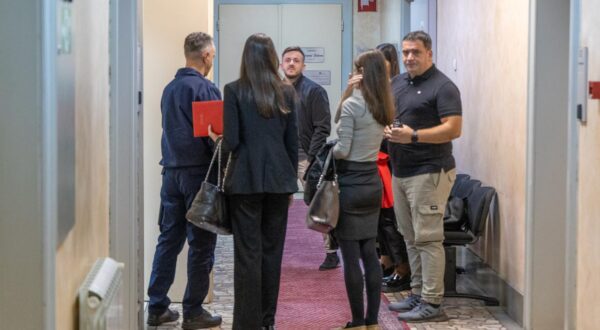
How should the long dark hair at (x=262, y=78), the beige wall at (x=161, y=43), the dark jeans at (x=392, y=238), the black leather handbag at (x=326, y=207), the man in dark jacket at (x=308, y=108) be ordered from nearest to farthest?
the long dark hair at (x=262, y=78), the black leather handbag at (x=326, y=207), the beige wall at (x=161, y=43), the dark jeans at (x=392, y=238), the man in dark jacket at (x=308, y=108)

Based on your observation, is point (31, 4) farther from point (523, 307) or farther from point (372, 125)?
point (523, 307)

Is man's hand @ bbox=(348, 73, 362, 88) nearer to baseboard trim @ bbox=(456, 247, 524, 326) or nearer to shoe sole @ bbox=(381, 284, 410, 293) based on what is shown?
baseboard trim @ bbox=(456, 247, 524, 326)

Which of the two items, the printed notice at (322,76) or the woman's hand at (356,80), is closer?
the woman's hand at (356,80)

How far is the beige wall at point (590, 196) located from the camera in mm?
3498

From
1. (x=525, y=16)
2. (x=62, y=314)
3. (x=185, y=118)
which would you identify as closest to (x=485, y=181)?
(x=525, y=16)

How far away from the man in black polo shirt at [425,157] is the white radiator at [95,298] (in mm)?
2618

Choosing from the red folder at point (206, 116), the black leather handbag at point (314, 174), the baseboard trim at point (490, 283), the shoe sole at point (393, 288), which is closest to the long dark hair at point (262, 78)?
the red folder at point (206, 116)

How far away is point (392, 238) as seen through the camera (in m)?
5.87

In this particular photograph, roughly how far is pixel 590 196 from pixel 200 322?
7.33 feet

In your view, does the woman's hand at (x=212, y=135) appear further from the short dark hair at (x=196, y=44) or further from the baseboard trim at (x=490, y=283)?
the baseboard trim at (x=490, y=283)

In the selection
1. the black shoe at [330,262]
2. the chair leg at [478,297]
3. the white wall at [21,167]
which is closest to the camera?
the white wall at [21,167]

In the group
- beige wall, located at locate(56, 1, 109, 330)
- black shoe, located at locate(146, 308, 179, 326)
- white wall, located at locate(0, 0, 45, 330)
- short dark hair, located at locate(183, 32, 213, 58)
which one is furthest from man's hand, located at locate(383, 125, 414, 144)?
white wall, located at locate(0, 0, 45, 330)

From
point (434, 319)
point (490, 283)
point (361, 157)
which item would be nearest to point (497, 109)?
point (490, 283)

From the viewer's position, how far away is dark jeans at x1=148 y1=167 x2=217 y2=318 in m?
4.75
